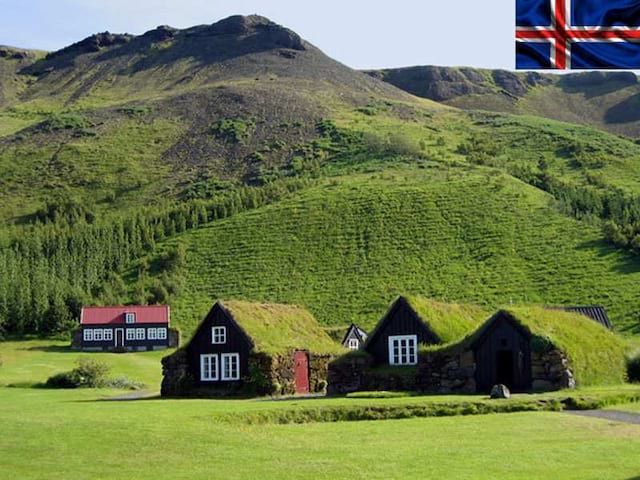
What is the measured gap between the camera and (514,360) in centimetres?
4244

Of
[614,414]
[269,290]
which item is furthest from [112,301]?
[614,414]

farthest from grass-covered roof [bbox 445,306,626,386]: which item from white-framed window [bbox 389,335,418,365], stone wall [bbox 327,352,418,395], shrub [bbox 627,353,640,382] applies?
white-framed window [bbox 389,335,418,365]

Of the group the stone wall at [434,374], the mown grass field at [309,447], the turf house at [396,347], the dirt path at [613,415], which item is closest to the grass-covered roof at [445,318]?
the turf house at [396,347]

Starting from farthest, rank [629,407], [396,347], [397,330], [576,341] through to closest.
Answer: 1. [397,330]
2. [396,347]
3. [576,341]
4. [629,407]

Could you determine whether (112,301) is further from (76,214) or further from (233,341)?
(233,341)

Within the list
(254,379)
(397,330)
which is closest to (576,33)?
(397,330)

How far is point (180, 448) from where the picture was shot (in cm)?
2412

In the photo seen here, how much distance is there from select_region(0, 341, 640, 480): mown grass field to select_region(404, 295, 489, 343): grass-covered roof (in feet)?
54.6

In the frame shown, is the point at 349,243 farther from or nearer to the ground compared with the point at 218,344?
farther from the ground

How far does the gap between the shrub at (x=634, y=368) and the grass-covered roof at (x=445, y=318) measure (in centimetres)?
756

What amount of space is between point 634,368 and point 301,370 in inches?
654

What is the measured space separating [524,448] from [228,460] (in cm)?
691

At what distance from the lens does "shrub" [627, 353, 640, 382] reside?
150 ft

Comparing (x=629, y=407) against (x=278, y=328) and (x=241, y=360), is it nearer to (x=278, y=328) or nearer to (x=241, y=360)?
(x=241, y=360)
